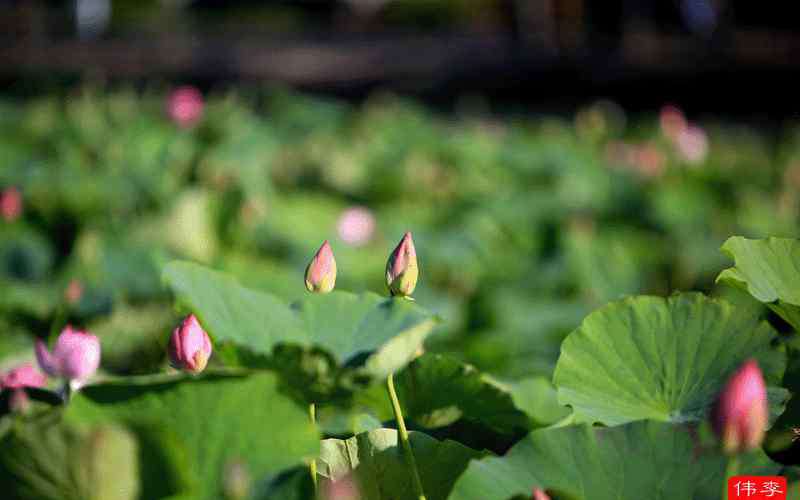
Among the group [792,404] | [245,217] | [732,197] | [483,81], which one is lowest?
[483,81]

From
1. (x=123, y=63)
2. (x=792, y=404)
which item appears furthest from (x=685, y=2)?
(x=792, y=404)

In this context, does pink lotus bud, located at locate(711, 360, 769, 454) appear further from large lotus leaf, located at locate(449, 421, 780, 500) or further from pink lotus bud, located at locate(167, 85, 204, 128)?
pink lotus bud, located at locate(167, 85, 204, 128)

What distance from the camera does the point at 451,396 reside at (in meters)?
0.68

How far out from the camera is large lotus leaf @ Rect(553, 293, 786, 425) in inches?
25.0

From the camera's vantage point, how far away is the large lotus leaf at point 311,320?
1.76ft

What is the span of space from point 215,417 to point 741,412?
0.25 m

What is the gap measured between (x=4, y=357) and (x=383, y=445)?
2.49 feet

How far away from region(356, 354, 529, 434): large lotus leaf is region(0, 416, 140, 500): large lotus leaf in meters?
0.24

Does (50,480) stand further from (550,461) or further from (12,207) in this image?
(12,207)

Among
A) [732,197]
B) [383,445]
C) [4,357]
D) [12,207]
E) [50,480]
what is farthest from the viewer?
[732,197]

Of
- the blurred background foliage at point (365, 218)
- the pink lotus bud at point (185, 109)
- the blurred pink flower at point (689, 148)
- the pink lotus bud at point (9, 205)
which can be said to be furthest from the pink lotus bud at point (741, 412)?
the blurred pink flower at point (689, 148)

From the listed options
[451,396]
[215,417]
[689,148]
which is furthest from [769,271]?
[689,148]

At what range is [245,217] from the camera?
182 cm

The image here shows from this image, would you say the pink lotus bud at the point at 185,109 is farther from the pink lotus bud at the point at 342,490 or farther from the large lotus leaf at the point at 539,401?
the pink lotus bud at the point at 342,490
